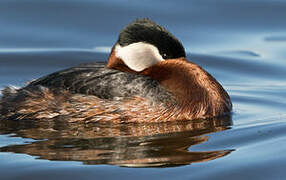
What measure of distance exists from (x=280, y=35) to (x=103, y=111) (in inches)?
283

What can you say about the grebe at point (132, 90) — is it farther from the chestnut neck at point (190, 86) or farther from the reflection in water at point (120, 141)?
the reflection in water at point (120, 141)

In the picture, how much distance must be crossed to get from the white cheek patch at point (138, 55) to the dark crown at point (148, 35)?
7 cm

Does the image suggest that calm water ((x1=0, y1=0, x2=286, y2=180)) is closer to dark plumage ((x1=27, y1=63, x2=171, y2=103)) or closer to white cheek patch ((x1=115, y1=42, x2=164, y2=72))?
dark plumage ((x1=27, y1=63, x2=171, y2=103))

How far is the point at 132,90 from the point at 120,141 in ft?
3.77

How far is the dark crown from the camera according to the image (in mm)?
9984

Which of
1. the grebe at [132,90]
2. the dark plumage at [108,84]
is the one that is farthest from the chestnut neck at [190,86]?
the dark plumage at [108,84]

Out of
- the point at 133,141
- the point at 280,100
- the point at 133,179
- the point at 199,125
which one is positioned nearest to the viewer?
the point at 133,179

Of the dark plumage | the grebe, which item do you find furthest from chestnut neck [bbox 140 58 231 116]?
the dark plumage

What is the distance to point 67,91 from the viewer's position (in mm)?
10055

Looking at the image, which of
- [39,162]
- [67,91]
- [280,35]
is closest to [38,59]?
[67,91]

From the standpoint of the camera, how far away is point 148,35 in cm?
1004

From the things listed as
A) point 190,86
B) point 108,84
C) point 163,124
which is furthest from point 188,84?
point 108,84

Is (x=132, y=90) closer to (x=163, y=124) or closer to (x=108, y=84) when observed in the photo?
(x=108, y=84)

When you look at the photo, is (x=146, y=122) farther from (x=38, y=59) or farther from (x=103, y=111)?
(x=38, y=59)
